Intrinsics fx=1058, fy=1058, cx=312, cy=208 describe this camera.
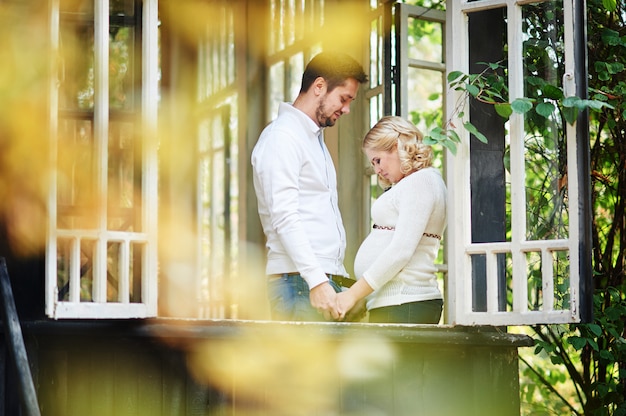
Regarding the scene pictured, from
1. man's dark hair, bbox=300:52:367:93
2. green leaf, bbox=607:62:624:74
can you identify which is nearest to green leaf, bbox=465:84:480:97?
man's dark hair, bbox=300:52:367:93

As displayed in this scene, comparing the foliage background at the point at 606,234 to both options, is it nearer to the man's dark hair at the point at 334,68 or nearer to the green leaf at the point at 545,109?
the green leaf at the point at 545,109

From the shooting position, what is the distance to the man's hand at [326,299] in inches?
163

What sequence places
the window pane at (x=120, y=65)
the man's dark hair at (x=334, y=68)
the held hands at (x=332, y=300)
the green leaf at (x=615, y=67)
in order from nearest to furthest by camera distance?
the held hands at (x=332, y=300)
the man's dark hair at (x=334, y=68)
the green leaf at (x=615, y=67)
the window pane at (x=120, y=65)

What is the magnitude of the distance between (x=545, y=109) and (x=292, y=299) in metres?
1.26

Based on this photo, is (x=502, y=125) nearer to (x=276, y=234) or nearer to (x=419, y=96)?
(x=276, y=234)

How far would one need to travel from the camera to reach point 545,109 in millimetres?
3908

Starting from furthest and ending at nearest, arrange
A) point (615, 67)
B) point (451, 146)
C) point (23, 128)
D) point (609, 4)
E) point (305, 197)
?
point (615, 67) < point (609, 4) < point (305, 197) < point (23, 128) < point (451, 146)

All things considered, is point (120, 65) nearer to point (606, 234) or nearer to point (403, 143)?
point (403, 143)

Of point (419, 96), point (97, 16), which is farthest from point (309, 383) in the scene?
point (419, 96)

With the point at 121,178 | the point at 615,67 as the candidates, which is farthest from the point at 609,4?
the point at 121,178

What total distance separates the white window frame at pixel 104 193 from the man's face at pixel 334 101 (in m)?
0.84

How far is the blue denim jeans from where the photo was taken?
4.25 metres

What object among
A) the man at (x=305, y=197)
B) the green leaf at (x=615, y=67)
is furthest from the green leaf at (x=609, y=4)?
the man at (x=305, y=197)

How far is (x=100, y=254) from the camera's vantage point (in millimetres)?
3861
